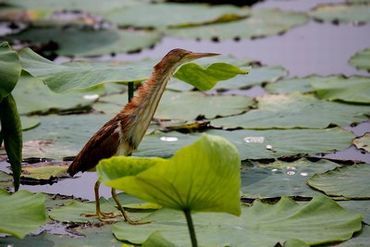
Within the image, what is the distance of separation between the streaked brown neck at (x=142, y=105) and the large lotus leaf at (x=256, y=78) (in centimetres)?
131

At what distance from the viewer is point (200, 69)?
114 inches

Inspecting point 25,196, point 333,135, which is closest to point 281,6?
point 333,135

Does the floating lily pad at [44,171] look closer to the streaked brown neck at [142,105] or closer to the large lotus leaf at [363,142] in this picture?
the streaked brown neck at [142,105]

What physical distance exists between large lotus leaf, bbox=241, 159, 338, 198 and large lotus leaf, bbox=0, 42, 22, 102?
2.50 feet

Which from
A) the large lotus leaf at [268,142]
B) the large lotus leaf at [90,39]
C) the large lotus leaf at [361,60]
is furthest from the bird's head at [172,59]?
the large lotus leaf at [90,39]

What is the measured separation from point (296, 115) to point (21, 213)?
1.41m

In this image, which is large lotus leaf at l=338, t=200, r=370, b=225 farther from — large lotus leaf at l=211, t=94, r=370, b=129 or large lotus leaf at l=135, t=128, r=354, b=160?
large lotus leaf at l=211, t=94, r=370, b=129

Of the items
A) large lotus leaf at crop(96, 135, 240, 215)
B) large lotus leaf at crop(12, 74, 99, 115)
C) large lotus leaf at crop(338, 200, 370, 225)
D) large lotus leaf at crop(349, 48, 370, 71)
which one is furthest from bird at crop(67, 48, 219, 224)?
large lotus leaf at crop(349, 48, 370, 71)

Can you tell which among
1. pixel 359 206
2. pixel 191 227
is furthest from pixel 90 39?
pixel 191 227

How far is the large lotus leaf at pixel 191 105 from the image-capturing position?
353 centimetres

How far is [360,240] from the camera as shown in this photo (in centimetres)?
231

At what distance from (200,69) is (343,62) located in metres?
1.54

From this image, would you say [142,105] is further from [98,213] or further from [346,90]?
[346,90]

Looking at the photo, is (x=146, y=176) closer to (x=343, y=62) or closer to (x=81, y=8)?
(x=343, y=62)
